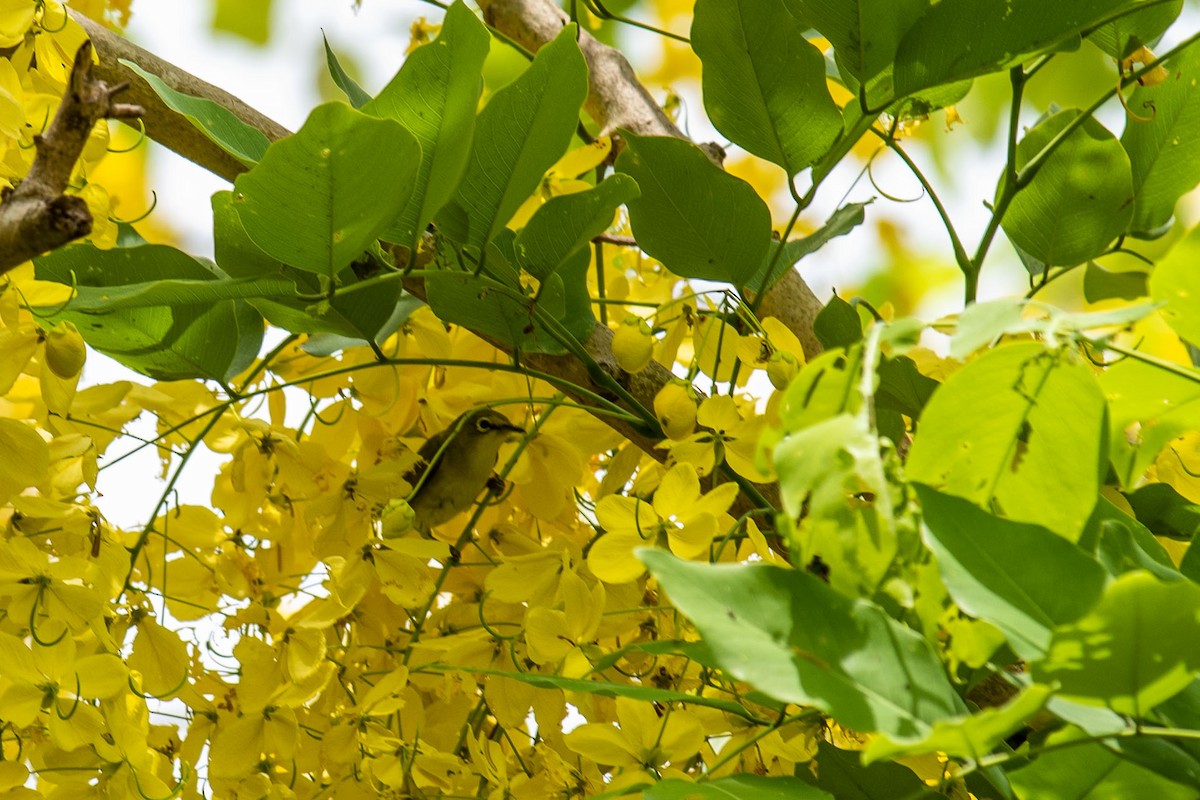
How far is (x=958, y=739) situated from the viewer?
18cm

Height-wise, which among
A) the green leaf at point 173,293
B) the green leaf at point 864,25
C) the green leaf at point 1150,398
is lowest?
the green leaf at point 1150,398

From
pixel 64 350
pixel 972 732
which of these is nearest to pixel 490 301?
pixel 64 350

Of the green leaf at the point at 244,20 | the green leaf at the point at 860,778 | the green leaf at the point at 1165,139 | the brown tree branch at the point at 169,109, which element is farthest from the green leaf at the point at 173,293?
the green leaf at the point at 244,20

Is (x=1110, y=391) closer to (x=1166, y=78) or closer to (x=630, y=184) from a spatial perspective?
(x=630, y=184)

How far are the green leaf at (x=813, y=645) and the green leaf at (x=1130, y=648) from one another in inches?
0.9

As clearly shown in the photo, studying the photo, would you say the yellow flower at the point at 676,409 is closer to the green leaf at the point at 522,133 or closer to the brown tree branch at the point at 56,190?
the green leaf at the point at 522,133

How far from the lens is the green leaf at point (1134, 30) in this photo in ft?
1.45

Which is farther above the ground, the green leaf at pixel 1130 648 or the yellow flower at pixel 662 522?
the yellow flower at pixel 662 522

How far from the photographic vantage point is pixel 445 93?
0.30 m

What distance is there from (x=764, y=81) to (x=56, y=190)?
223 millimetres

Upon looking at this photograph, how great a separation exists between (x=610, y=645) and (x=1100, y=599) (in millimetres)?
275

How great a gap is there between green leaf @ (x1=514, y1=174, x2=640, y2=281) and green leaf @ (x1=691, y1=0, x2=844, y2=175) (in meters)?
0.06

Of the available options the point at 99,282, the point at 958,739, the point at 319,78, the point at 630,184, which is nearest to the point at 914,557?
the point at 958,739

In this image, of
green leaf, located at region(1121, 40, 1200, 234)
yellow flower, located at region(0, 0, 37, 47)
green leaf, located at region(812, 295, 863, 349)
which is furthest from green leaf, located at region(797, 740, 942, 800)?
yellow flower, located at region(0, 0, 37, 47)
